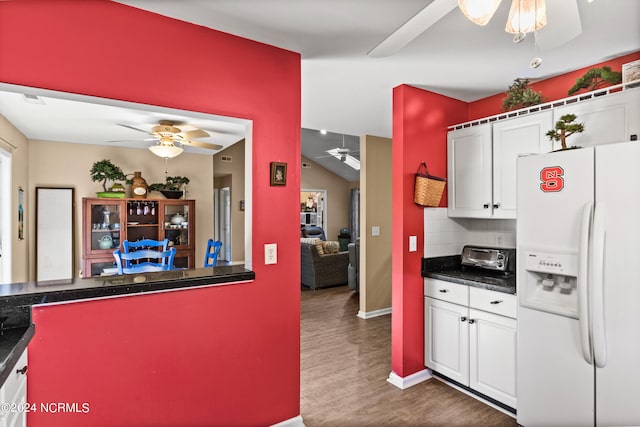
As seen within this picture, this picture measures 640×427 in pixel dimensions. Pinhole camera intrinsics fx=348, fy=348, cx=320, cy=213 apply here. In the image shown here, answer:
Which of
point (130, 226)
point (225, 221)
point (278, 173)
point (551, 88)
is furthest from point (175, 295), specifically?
point (225, 221)

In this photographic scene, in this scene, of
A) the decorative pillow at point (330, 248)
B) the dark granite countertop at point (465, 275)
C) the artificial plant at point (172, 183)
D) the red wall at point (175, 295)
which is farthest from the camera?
the decorative pillow at point (330, 248)

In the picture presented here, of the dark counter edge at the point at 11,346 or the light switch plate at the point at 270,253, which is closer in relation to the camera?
the dark counter edge at the point at 11,346

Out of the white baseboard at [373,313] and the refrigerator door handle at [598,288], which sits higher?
the refrigerator door handle at [598,288]

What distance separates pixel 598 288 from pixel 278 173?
1.83 m

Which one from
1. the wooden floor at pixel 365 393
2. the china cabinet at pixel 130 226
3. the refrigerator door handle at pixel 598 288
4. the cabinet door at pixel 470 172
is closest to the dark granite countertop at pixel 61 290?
the wooden floor at pixel 365 393

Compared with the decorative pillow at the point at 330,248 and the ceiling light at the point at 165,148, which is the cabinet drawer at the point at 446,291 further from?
the decorative pillow at the point at 330,248

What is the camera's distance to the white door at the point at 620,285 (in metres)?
1.66

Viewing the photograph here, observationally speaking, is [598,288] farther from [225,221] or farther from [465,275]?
[225,221]

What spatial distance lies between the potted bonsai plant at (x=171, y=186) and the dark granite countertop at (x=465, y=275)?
13.8ft

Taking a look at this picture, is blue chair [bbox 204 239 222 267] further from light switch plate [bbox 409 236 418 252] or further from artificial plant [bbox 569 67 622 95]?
artificial plant [bbox 569 67 622 95]

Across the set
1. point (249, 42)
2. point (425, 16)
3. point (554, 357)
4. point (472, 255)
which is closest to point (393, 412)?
point (554, 357)

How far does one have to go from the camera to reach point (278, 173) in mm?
2238

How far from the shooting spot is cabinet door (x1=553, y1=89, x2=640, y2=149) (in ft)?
6.89

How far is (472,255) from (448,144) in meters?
1.02
